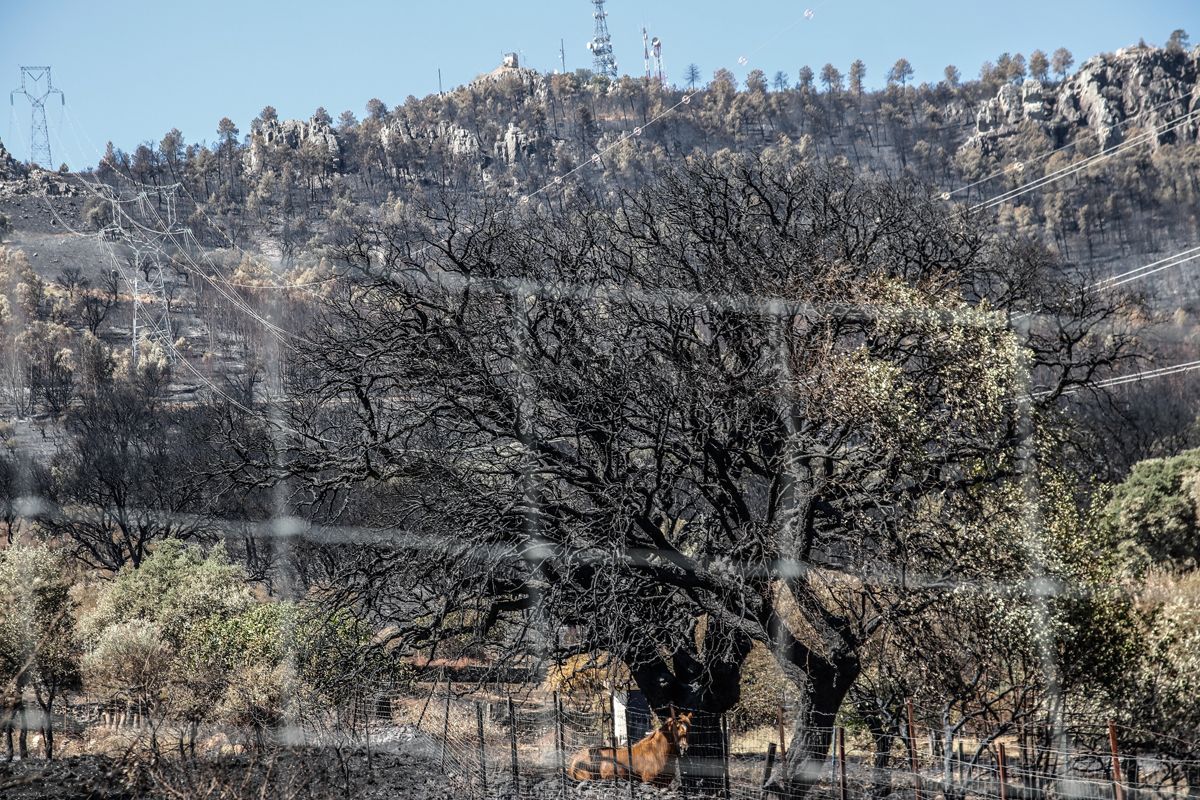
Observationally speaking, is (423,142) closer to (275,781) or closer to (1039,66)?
(1039,66)

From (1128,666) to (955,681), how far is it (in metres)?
2.49

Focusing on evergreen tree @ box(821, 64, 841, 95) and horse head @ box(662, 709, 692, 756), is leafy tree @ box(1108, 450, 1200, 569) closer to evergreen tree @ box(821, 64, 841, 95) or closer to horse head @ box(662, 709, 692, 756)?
horse head @ box(662, 709, 692, 756)

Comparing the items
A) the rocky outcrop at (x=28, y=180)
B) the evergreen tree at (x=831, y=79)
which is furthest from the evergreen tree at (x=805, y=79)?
the rocky outcrop at (x=28, y=180)

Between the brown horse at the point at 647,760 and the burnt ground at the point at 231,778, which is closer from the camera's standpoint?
the burnt ground at the point at 231,778

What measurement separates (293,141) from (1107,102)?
115798mm

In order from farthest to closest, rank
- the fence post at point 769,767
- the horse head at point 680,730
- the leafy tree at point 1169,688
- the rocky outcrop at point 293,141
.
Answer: the rocky outcrop at point 293,141 → the horse head at point 680,730 → the leafy tree at point 1169,688 → the fence post at point 769,767

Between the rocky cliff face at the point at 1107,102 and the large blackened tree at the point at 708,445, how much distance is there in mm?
136737

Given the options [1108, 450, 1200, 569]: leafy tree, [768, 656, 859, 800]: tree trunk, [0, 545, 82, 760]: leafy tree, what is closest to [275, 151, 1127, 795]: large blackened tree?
[768, 656, 859, 800]: tree trunk

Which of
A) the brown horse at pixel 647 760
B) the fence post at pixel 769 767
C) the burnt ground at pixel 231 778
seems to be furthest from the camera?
the brown horse at pixel 647 760

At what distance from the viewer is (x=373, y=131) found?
179375 mm

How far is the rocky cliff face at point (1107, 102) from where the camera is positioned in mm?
147250

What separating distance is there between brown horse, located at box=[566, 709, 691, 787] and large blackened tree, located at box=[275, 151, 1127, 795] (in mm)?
468

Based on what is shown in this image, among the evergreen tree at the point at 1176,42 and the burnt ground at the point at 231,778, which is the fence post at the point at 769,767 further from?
the evergreen tree at the point at 1176,42

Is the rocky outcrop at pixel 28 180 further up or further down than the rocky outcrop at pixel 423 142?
further down
